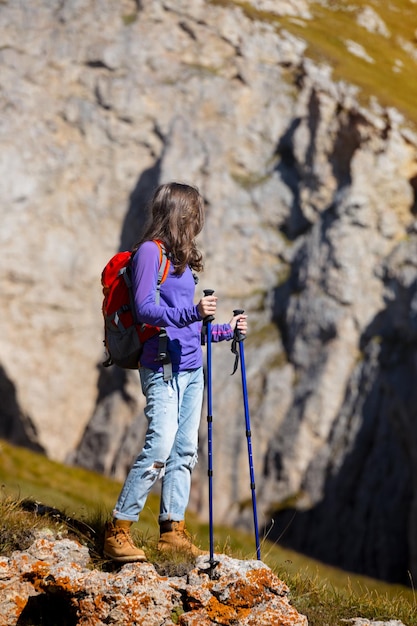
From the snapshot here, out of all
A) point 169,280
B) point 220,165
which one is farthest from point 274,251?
point 169,280

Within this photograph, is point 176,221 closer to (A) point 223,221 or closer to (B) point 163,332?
(B) point 163,332

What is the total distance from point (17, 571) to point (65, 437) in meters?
25.0

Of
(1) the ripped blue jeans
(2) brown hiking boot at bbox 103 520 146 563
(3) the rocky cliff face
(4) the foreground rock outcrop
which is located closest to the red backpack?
(1) the ripped blue jeans

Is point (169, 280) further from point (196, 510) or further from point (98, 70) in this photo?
point (98, 70)

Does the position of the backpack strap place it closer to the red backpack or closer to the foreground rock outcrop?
the red backpack

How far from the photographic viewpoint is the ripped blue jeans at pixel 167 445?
7.16 m

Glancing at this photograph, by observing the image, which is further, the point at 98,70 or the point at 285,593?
the point at 98,70

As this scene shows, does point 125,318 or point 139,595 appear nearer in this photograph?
point 139,595

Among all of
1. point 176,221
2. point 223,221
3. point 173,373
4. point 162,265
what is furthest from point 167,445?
point 223,221

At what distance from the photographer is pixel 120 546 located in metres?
7.06

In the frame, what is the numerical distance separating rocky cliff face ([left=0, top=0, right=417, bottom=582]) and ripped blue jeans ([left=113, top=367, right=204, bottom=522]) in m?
18.4

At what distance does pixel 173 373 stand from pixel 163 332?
0.42 metres

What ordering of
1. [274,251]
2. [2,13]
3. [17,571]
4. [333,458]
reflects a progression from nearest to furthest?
[17,571], [333,458], [274,251], [2,13]

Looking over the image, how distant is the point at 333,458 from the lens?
25.8 metres
